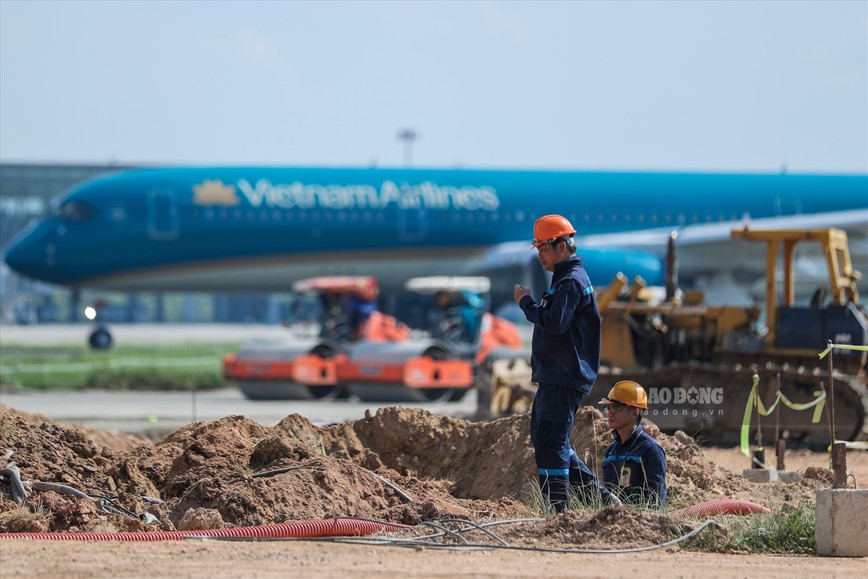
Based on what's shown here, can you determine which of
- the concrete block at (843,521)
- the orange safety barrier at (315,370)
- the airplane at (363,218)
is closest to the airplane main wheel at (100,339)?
the airplane at (363,218)

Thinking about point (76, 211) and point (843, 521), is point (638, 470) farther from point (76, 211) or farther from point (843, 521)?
point (76, 211)

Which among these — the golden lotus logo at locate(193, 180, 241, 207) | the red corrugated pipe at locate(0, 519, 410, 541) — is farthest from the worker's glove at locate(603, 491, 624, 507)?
the golden lotus logo at locate(193, 180, 241, 207)

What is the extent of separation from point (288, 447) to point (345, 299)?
15389mm

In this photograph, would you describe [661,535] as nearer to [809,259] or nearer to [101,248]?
[809,259]

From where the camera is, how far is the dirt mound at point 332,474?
295 inches

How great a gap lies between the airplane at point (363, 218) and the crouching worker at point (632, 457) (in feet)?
66.6

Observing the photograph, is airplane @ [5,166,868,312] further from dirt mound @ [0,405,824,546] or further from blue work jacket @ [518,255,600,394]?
blue work jacket @ [518,255,600,394]

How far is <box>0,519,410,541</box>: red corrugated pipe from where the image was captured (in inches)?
271

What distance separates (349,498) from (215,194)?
72.3ft

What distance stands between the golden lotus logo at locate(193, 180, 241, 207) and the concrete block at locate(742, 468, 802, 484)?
2050 centimetres

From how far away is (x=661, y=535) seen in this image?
7.00m

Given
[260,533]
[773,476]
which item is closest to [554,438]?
[260,533]

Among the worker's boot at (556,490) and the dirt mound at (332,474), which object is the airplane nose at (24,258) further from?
the worker's boot at (556,490)

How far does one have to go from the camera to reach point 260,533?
7012 mm
